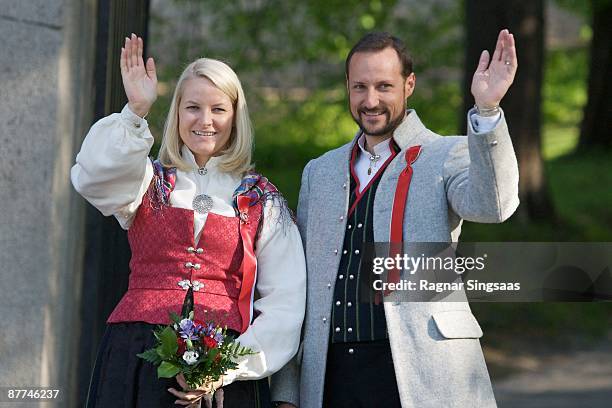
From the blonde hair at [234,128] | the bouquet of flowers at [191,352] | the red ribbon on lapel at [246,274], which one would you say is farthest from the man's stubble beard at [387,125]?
the bouquet of flowers at [191,352]

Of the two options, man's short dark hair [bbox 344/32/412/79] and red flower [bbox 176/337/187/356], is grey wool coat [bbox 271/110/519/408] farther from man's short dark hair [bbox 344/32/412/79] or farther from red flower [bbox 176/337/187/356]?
red flower [bbox 176/337/187/356]

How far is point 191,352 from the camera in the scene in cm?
342

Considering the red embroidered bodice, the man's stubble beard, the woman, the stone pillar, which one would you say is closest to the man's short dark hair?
the man's stubble beard

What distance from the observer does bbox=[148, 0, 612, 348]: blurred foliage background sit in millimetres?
11039

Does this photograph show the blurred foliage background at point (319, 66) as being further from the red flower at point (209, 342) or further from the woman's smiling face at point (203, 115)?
the red flower at point (209, 342)

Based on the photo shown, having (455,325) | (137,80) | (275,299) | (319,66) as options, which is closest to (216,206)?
(275,299)

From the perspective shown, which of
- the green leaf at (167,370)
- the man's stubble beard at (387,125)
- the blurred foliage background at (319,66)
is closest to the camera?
the green leaf at (167,370)

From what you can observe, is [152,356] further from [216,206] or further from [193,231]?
[216,206]

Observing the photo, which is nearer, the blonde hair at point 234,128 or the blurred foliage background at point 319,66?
the blonde hair at point 234,128

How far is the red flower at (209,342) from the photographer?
11.3 feet

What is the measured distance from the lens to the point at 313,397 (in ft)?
12.5

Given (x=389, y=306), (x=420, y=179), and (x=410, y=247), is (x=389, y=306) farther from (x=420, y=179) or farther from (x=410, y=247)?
(x=420, y=179)

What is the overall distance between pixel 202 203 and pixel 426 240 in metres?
0.76

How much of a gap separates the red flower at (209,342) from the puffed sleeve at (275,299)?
0.68ft
